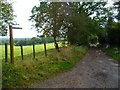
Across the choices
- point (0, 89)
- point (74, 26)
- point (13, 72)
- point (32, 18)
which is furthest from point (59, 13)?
point (0, 89)

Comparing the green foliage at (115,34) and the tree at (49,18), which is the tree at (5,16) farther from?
the green foliage at (115,34)

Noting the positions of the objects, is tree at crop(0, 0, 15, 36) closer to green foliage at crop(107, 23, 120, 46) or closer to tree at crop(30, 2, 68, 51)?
tree at crop(30, 2, 68, 51)

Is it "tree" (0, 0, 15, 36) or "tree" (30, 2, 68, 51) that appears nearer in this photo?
"tree" (0, 0, 15, 36)

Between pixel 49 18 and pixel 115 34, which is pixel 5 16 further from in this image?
pixel 115 34

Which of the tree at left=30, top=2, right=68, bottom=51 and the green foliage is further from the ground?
the tree at left=30, top=2, right=68, bottom=51

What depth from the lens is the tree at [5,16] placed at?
9461mm

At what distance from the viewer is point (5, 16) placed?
33.3 feet

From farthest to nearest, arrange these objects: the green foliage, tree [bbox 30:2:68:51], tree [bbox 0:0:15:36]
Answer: tree [bbox 30:2:68:51] < the green foliage < tree [bbox 0:0:15:36]

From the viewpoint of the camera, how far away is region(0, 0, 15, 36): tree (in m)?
9.46

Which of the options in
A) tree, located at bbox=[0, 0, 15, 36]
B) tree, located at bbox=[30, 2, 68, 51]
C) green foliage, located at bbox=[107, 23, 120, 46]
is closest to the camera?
tree, located at bbox=[0, 0, 15, 36]

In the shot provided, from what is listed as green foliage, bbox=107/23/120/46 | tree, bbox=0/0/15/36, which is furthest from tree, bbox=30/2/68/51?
tree, bbox=0/0/15/36

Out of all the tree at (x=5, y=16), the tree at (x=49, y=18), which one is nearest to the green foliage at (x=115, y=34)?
the tree at (x=49, y=18)

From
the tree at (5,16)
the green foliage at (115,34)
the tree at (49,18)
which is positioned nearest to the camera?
the tree at (5,16)

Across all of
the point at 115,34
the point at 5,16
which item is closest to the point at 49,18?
the point at 115,34
